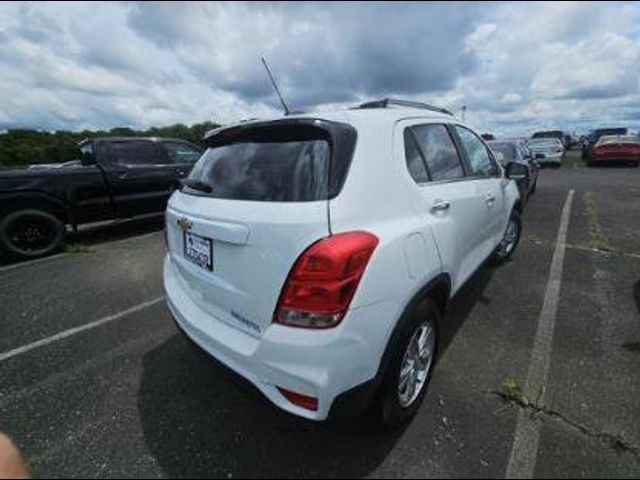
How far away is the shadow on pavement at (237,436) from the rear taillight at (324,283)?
0.52 metres

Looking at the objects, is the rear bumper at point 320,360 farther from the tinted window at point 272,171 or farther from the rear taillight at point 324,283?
the tinted window at point 272,171

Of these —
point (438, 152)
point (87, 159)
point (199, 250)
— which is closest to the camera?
point (199, 250)

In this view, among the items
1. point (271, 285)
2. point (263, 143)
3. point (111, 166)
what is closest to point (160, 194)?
point (111, 166)

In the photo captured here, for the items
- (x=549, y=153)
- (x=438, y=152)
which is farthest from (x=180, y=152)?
(x=549, y=153)

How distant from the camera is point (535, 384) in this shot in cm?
296

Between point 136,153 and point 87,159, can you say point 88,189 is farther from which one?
point 136,153

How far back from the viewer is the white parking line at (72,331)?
11.8 ft

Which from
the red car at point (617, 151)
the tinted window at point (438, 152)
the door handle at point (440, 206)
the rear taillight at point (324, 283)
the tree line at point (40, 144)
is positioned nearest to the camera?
the rear taillight at point (324, 283)

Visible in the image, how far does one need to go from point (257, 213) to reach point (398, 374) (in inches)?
44.6

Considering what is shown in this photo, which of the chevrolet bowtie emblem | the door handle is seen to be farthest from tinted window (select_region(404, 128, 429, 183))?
the chevrolet bowtie emblem

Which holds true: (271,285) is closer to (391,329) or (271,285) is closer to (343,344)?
(343,344)

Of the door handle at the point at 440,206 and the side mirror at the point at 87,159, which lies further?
the side mirror at the point at 87,159

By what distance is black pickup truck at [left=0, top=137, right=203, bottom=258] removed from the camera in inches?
254

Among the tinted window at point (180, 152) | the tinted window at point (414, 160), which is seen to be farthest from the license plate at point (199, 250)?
the tinted window at point (180, 152)
